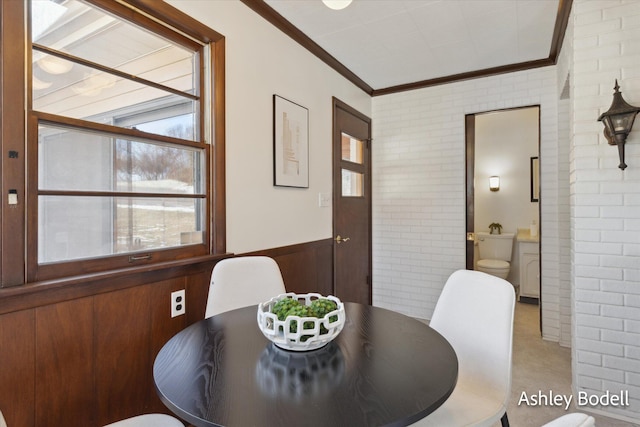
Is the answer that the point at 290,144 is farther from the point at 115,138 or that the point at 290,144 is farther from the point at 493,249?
the point at 493,249

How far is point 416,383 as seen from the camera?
0.93 metres

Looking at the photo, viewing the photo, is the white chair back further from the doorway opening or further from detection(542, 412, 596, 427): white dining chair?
the doorway opening

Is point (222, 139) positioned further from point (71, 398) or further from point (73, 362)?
point (71, 398)

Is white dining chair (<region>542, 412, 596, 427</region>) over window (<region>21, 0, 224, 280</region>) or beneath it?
beneath

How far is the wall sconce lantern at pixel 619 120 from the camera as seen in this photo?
6.18 feet

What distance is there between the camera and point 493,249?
16.2 feet

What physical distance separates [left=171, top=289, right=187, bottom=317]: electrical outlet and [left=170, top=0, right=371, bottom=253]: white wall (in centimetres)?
42

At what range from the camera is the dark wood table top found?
789 millimetres

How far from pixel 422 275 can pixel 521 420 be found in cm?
192

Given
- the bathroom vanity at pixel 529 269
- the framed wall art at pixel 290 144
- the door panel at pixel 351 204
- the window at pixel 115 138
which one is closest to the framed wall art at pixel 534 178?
the bathroom vanity at pixel 529 269

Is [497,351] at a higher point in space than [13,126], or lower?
lower

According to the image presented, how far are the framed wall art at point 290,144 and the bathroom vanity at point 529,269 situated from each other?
126 inches

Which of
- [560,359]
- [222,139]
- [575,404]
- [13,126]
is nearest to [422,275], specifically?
[560,359]

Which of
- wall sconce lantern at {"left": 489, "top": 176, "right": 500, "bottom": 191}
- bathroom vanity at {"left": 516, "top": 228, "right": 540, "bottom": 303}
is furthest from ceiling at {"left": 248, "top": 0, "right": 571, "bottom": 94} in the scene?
bathroom vanity at {"left": 516, "top": 228, "right": 540, "bottom": 303}
